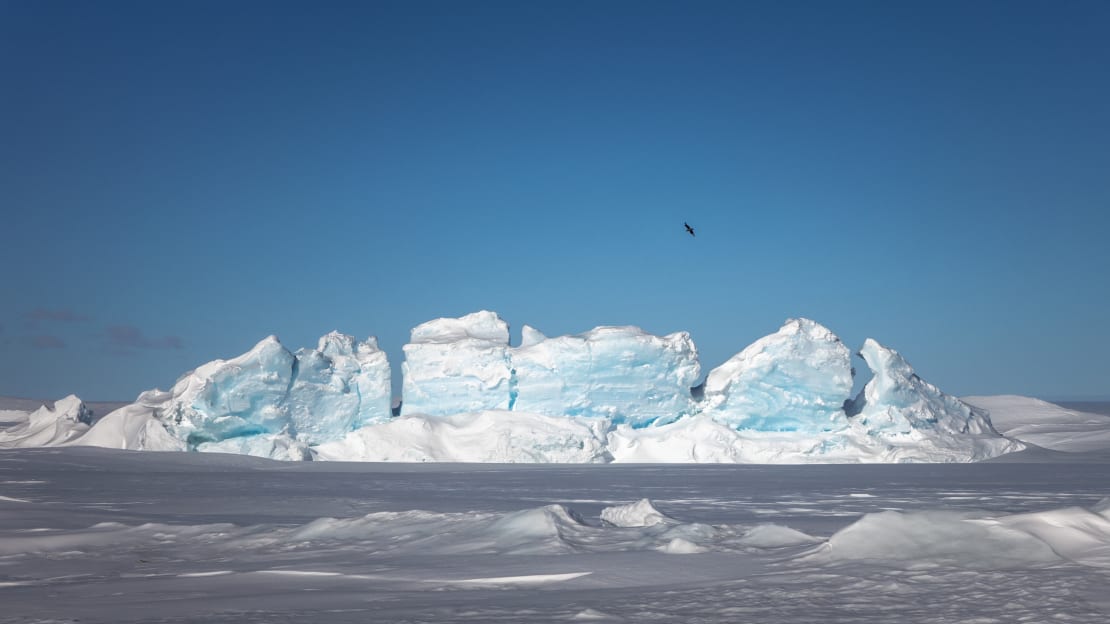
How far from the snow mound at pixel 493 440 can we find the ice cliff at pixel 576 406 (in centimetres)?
3

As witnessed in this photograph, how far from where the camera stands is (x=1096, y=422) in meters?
27.2

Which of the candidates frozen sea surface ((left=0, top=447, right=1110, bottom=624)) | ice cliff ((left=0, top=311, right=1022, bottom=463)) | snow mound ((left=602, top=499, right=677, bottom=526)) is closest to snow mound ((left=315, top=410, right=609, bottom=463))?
ice cliff ((left=0, top=311, right=1022, bottom=463))

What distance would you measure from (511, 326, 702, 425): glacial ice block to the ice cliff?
0.03 metres

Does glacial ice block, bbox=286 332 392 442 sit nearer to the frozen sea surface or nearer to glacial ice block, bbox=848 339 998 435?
the frozen sea surface

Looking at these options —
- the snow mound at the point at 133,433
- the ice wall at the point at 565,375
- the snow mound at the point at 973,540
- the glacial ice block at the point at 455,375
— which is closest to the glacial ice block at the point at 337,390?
the glacial ice block at the point at 455,375

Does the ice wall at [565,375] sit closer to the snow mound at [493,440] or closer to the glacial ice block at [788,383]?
the snow mound at [493,440]

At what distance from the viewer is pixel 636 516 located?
30.3 feet

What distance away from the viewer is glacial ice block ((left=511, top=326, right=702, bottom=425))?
21.7 metres

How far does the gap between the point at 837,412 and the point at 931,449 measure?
2.13 meters

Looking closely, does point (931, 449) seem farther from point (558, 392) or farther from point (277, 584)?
point (277, 584)

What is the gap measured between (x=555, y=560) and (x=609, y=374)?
49.0 feet

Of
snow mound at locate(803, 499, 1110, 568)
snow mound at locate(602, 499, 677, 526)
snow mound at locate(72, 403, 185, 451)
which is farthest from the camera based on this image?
snow mound at locate(72, 403, 185, 451)

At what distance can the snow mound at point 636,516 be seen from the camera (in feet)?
30.0

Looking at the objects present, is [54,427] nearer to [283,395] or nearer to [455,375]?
[283,395]
